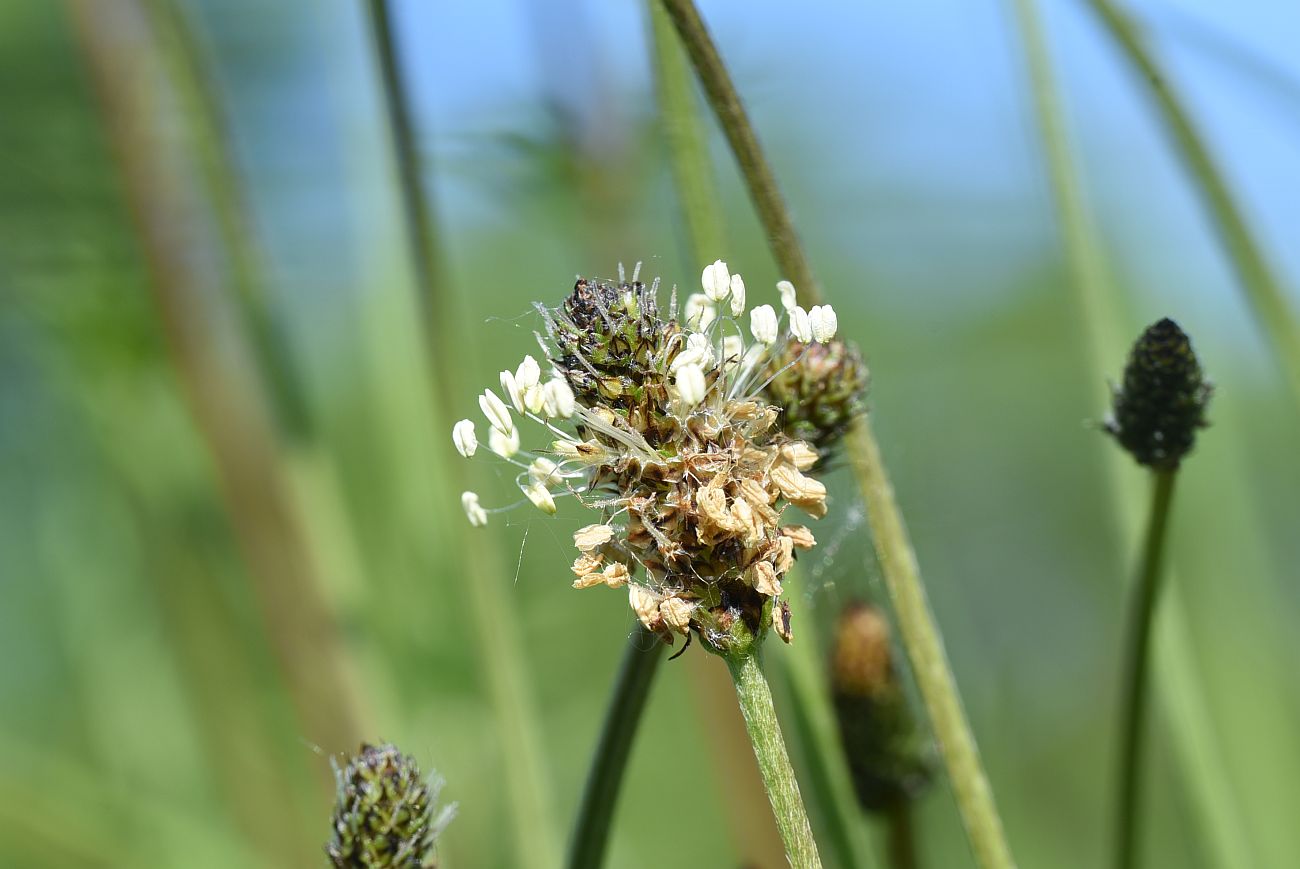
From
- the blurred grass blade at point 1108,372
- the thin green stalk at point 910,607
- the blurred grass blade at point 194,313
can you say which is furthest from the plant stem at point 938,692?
the blurred grass blade at point 194,313

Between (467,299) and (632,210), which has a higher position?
(467,299)

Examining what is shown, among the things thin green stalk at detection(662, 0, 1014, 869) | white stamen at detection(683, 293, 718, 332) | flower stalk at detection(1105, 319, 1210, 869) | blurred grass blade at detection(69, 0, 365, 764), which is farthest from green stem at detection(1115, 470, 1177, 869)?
blurred grass blade at detection(69, 0, 365, 764)

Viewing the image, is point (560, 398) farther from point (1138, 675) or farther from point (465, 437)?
point (1138, 675)

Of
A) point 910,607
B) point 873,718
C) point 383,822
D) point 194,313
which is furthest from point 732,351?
point 194,313

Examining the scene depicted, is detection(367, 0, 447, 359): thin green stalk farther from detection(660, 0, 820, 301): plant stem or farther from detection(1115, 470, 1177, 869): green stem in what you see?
detection(1115, 470, 1177, 869): green stem

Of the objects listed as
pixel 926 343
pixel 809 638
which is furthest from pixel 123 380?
pixel 926 343

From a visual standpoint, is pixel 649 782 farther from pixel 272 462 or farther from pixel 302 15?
pixel 302 15

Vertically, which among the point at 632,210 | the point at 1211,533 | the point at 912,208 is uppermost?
the point at 632,210
